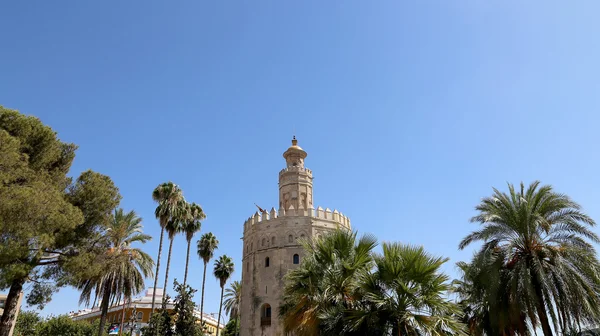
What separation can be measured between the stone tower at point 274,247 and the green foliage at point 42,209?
14.6 m

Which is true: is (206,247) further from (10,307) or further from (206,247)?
(10,307)

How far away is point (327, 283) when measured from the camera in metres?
12.5

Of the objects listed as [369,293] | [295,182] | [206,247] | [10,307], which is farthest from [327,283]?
[206,247]

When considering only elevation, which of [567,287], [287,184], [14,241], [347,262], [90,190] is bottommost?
[567,287]

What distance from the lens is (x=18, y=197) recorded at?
1306cm

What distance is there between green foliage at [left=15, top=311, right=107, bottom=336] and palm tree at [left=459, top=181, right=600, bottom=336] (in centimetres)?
3192

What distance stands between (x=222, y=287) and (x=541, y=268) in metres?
34.0

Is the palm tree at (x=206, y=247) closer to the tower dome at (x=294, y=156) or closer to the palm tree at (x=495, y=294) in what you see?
the tower dome at (x=294, y=156)

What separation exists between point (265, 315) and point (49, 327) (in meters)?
18.6

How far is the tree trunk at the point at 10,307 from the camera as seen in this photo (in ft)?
47.9

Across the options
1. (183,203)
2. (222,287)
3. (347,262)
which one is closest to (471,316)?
(347,262)

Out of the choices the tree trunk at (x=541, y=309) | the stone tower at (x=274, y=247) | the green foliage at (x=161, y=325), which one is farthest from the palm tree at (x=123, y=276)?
the tree trunk at (x=541, y=309)

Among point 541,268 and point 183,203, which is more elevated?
point 183,203

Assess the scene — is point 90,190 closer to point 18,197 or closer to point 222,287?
point 18,197
